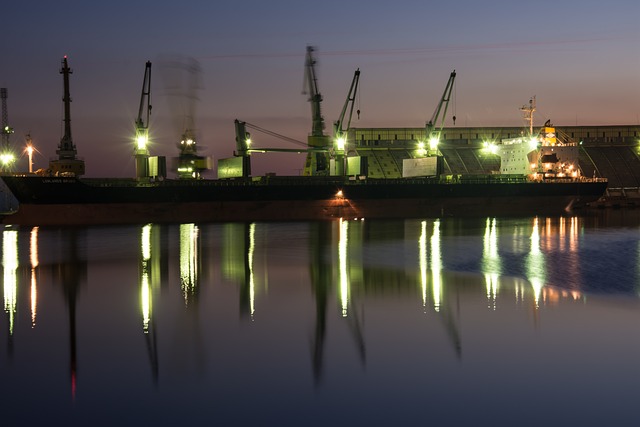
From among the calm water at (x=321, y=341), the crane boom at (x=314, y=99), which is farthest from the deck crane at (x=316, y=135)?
the calm water at (x=321, y=341)

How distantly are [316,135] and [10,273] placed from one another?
52522 millimetres

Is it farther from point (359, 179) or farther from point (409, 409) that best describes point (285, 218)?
point (409, 409)

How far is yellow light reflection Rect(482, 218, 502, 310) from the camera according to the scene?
64.4ft

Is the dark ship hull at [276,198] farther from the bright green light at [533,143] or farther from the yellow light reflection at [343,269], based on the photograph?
the yellow light reflection at [343,269]

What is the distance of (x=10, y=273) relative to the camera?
25875 mm

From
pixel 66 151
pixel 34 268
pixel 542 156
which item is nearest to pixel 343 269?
pixel 34 268

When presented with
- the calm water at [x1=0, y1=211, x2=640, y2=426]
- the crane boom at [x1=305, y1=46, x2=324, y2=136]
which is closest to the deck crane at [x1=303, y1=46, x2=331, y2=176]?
the crane boom at [x1=305, y1=46, x2=324, y2=136]

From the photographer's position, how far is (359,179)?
227 feet

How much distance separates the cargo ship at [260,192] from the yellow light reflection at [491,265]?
20.3 metres

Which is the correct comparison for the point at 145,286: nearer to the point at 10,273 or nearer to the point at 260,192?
the point at 10,273

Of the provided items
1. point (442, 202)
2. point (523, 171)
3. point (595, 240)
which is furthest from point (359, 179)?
point (595, 240)

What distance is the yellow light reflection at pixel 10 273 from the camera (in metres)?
18.2

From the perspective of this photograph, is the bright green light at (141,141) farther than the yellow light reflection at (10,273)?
Yes

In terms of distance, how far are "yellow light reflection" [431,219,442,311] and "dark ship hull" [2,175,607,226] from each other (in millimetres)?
19818
